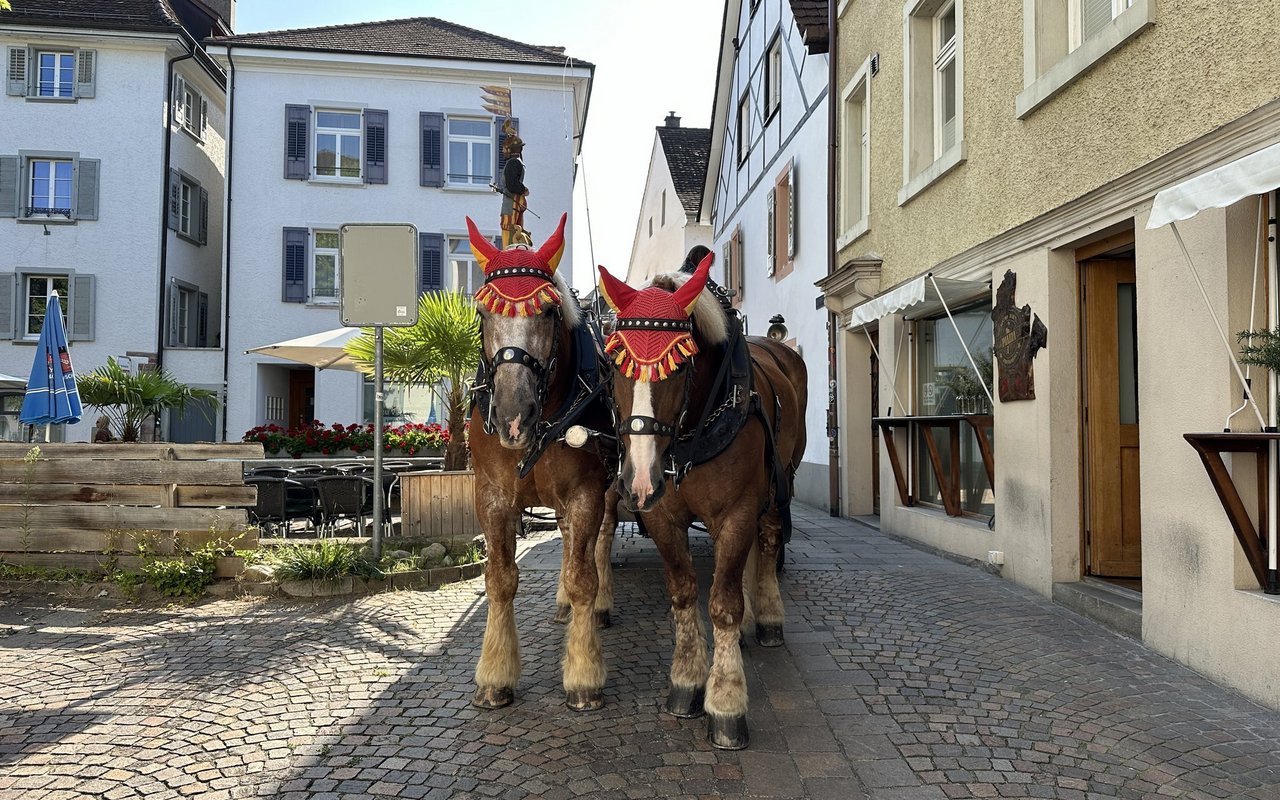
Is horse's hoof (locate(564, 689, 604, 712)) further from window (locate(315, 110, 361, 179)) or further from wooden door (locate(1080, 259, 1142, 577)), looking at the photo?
window (locate(315, 110, 361, 179))

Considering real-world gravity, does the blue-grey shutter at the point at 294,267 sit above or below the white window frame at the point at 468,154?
below

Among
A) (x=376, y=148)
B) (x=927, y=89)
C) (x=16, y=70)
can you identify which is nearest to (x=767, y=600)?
(x=927, y=89)

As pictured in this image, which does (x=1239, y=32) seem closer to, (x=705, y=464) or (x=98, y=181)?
(x=705, y=464)

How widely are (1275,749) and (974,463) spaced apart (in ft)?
13.8

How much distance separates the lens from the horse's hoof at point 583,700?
3.40m

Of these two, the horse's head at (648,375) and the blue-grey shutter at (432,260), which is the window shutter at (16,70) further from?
the horse's head at (648,375)

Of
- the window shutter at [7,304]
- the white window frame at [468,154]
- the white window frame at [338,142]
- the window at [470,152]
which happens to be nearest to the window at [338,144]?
the white window frame at [338,142]

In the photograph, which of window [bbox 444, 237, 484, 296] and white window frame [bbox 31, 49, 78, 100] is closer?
white window frame [bbox 31, 49, 78, 100]

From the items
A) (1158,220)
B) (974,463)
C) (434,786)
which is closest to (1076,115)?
(1158,220)

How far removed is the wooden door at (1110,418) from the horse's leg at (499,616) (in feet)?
13.4

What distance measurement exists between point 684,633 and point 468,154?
58.7 ft

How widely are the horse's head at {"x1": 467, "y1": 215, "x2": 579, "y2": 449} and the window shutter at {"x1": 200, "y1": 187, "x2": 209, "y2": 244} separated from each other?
65.5 ft

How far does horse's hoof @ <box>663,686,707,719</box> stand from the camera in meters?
3.30

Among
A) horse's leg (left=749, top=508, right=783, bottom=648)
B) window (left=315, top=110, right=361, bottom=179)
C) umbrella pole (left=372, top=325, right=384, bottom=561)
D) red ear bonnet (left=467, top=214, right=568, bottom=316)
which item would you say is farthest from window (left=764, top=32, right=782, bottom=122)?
red ear bonnet (left=467, top=214, right=568, bottom=316)
